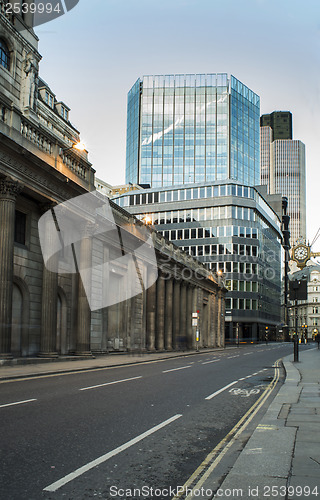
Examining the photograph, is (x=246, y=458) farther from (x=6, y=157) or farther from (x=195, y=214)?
(x=195, y=214)

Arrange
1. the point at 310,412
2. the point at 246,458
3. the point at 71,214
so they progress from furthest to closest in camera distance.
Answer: the point at 71,214
the point at 310,412
the point at 246,458

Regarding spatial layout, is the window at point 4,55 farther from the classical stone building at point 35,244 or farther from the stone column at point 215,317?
the stone column at point 215,317

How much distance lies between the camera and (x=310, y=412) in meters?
9.52

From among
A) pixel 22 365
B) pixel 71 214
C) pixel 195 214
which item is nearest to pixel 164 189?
pixel 195 214

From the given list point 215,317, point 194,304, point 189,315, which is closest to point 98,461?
point 189,315

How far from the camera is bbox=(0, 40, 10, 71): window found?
1083 inches

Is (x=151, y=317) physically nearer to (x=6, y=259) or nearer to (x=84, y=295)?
(x=84, y=295)

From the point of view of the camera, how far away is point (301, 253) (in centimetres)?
2014

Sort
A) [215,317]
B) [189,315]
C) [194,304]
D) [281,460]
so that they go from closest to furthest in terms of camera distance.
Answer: [281,460]
[189,315]
[194,304]
[215,317]

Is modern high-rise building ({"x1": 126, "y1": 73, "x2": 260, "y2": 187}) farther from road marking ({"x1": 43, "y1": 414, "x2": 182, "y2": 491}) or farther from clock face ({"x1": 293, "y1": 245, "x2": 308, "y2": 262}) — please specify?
road marking ({"x1": 43, "y1": 414, "x2": 182, "y2": 491})

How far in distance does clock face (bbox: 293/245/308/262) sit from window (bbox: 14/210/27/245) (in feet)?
45.5

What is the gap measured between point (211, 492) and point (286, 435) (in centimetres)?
289

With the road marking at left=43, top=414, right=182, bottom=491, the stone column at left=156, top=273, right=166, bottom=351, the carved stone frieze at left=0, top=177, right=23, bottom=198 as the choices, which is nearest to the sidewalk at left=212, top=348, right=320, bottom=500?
the road marking at left=43, top=414, right=182, bottom=491

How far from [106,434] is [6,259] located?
574 inches
